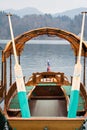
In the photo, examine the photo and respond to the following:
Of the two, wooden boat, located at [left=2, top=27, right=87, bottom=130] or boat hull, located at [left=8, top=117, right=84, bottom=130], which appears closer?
boat hull, located at [left=8, top=117, right=84, bottom=130]

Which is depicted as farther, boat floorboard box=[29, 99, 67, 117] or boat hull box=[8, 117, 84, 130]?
boat floorboard box=[29, 99, 67, 117]

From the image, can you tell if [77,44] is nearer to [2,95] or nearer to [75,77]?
[2,95]

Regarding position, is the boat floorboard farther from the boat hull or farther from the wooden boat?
the boat hull

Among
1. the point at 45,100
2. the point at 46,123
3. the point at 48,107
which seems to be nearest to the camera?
the point at 46,123

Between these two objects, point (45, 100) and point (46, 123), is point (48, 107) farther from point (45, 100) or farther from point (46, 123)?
point (46, 123)

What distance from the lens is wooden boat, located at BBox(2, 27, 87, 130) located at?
1905 centimetres

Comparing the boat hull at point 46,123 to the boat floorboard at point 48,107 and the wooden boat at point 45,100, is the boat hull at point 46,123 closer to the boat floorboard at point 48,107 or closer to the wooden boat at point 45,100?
the wooden boat at point 45,100

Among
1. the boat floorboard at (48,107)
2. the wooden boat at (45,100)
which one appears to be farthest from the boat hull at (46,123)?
the boat floorboard at (48,107)

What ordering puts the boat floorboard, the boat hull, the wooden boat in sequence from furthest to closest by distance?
the boat floorboard
the wooden boat
the boat hull

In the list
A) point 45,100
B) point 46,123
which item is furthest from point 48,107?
point 46,123

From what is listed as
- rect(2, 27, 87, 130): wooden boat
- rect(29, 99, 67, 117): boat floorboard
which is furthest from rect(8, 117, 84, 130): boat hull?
rect(29, 99, 67, 117): boat floorboard

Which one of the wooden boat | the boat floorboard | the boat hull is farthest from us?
the boat floorboard

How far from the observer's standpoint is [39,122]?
749 inches

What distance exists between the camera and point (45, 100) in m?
27.1
